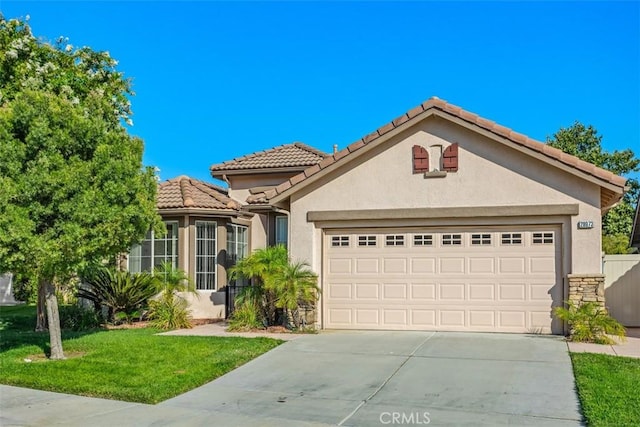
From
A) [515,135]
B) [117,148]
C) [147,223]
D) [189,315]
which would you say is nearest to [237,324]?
[189,315]

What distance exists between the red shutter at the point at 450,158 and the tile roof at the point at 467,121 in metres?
0.65

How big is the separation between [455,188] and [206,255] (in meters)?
7.40

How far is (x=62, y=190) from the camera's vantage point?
941 cm

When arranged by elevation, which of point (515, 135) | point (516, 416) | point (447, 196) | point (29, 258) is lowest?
point (516, 416)

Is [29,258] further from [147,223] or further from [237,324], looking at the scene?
[237,324]

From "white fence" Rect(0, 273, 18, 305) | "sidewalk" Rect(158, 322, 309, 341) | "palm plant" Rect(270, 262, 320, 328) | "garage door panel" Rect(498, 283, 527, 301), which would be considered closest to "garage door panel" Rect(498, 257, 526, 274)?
"garage door panel" Rect(498, 283, 527, 301)

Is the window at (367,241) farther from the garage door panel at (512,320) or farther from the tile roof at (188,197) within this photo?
the tile roof at (188,197)

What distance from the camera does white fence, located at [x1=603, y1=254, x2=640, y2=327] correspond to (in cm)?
1412

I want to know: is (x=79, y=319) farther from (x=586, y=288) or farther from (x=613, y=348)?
(x=613, y=348)

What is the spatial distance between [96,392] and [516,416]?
5484 millimetres

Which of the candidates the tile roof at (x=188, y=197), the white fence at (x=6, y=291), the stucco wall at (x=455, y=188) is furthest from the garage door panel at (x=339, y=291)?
the white fence at (x=6, y=291)

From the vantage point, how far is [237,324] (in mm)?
13555

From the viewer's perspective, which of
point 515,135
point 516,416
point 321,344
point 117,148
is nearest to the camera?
point 516,416

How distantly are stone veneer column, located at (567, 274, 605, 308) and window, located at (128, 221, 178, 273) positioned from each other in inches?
395
